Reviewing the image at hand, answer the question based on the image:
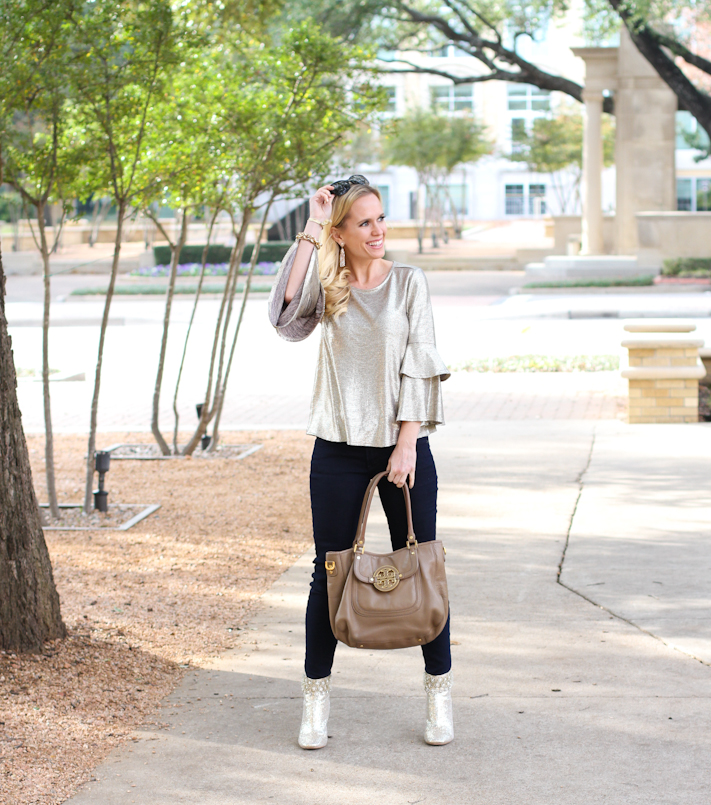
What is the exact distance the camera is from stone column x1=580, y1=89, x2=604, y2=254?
31078mm

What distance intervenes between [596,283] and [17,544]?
963 inches

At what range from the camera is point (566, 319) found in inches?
807

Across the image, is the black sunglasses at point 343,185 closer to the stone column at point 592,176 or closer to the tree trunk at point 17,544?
the tree trunk at point 17,544

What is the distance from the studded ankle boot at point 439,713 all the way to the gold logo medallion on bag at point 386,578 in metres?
0.43

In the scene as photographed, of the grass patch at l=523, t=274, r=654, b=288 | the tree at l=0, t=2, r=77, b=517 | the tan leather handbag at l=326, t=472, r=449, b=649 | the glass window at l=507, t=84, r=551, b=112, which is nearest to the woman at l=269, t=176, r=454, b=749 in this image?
the tan leather handbag at l=326, t=472, r=449, b=649

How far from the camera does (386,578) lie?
128 inches

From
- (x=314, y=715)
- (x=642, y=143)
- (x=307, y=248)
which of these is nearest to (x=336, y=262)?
(x=307, y=248)

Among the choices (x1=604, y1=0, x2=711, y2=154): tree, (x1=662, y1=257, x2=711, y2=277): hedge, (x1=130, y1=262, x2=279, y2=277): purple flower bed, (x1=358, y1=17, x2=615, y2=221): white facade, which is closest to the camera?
(x1=604, y1=0, x2=711, y2=154): tree

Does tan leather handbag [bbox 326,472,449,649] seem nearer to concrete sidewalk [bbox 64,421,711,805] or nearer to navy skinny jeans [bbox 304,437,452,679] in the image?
navy skinny jeans [bbox 304,437,452,679]

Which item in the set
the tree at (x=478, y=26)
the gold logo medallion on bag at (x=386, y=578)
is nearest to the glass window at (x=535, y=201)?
the tree at (x=478, y=26)

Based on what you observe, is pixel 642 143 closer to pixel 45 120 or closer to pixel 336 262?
pixel 45 120

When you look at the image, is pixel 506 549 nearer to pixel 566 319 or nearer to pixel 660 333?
pixel 660 333

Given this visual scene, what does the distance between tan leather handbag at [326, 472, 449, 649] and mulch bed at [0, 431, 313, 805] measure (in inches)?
37.0

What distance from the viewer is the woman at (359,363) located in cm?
334
